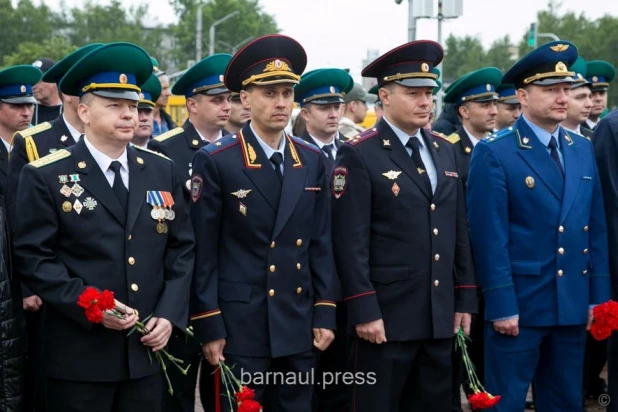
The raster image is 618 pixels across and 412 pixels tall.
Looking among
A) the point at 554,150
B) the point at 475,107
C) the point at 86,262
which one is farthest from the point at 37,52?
the point at 86,262

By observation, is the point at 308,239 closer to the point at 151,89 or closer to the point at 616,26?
the point at 151,89

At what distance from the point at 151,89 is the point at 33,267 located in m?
3.44

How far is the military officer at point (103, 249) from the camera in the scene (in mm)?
4371

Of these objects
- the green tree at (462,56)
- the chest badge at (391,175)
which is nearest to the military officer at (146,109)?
the chest badge at (391,175)

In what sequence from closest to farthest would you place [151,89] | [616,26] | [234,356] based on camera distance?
[234,356]
[151,89]
[616,26]

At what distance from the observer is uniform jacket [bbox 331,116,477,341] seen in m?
4.96

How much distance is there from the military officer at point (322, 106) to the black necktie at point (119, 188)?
3.17 meters

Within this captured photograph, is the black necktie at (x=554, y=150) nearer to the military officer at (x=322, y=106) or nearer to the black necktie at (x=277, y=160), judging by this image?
the black necktie at (x=277, y=160)

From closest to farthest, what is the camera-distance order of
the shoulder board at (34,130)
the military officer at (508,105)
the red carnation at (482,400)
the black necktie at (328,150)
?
the red carnation at (482,400)
the shoulder board at (34,130)
the black necktie at (328,150)
the military officer at (508,105)

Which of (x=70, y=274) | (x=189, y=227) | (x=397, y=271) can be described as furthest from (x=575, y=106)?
(x=70, y=274)

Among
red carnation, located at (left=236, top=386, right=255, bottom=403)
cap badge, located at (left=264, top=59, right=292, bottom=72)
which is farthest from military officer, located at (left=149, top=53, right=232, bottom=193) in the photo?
red carnation, located at (left=236, top=386, right=255, bottom=403)

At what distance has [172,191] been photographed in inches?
188

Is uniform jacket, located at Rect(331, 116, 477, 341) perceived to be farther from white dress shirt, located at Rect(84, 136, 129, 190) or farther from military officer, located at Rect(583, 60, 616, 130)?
military officer, located at Rect(583, 60, 616, 130)

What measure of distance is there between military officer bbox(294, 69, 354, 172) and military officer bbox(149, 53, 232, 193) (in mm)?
1056
